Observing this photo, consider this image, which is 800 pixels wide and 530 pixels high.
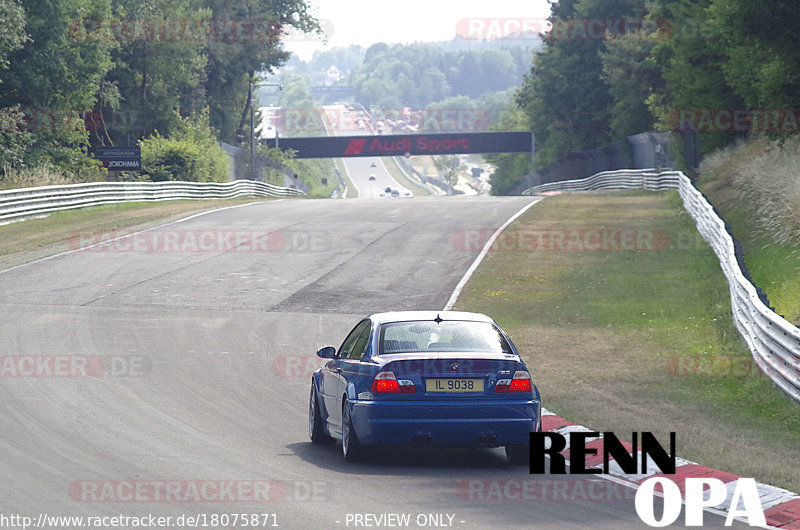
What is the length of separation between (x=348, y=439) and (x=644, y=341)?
8496 millimetres

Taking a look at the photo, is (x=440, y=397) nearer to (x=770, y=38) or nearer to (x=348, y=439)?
(x=348, y=439)

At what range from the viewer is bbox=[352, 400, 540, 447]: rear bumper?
9.13 meters

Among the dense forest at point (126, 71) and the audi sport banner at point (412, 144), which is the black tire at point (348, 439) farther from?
the audi sport banner at point (412, 144)

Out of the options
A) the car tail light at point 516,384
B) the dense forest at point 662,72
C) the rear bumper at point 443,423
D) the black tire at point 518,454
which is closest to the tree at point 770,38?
the dense forest at point 662,72

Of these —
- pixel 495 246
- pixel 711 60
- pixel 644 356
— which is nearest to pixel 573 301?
pixel 644 356

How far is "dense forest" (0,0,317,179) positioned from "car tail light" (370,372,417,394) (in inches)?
1451

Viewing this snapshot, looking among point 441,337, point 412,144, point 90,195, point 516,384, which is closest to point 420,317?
point 441,337

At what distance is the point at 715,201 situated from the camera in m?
33.5

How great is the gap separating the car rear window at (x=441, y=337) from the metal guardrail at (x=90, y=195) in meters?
24.9

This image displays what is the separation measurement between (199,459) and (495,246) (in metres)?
20.5

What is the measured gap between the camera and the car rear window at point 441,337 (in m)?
9.73

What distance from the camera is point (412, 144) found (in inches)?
4023

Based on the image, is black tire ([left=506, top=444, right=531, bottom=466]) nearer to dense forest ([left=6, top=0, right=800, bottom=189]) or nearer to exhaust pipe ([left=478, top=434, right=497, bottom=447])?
exhaust pipe ([left=478, top=434, right=497, bottom=447])

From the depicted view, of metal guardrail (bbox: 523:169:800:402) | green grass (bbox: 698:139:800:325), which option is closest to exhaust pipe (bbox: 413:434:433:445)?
metal guardrail (bbox: 523:169:800:402)
